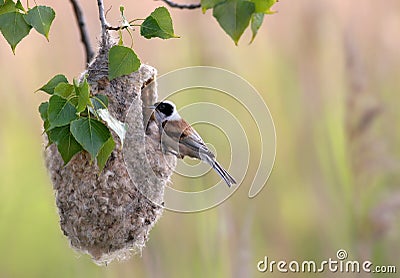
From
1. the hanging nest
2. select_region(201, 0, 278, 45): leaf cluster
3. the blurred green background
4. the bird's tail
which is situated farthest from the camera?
the blurred green background

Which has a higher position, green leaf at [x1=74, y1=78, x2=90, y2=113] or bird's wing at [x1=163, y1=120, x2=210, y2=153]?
green leaf at [x1=74, y1=78, x2=90, y2=113]

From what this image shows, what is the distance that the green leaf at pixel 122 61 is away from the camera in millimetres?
1339

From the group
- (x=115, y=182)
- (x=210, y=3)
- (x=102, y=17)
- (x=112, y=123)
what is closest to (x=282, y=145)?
(x=115, y=182)

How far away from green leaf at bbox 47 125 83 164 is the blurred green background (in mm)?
1078

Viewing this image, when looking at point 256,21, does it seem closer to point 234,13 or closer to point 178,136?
point 234,13

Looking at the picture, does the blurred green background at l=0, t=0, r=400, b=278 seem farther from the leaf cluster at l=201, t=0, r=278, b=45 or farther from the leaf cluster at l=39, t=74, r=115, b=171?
the leaf cluster at l=201, t=0, r=278, b=45

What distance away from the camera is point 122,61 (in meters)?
1.35

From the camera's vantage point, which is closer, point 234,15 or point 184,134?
point 234,15

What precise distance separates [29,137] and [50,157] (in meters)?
1.04

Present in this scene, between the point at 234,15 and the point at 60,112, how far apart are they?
1.13 feet

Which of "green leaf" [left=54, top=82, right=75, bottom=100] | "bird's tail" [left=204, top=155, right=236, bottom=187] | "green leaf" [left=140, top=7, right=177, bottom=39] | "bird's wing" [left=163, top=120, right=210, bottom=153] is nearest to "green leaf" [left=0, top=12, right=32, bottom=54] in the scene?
"green leaf" [left=54, top=82, right=75, bottom=100]

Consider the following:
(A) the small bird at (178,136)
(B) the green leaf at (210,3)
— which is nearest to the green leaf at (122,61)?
(B) the green leaf at (210,3)

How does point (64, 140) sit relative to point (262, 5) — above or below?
below

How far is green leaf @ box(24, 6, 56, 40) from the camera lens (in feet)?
4.29
